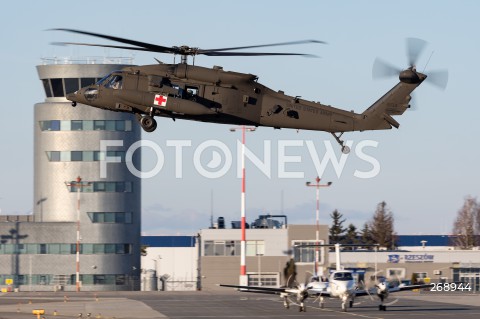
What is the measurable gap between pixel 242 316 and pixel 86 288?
54596 mm

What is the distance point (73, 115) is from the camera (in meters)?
124

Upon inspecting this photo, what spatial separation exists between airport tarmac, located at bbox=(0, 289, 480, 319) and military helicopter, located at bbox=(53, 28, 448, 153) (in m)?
22.2

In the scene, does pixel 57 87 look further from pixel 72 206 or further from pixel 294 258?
pixel 294 258

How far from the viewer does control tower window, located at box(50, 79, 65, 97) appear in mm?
122938

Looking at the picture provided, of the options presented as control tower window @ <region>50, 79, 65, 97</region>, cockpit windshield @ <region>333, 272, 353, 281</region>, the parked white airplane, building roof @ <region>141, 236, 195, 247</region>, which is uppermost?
control tower window @ <region>50, 79, 65, 97</region>

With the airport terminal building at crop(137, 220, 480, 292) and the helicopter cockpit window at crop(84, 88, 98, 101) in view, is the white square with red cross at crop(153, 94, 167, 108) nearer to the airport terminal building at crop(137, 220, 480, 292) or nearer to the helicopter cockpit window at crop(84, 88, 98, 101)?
the helicopter cockpit window at crop(84, 88, 98, 101)

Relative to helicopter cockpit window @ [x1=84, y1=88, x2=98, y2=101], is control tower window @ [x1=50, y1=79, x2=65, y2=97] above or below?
above

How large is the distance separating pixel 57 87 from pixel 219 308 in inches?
2037

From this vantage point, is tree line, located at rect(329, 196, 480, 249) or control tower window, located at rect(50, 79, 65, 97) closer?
control tower window, located at rect(50, 79, 65, 97)

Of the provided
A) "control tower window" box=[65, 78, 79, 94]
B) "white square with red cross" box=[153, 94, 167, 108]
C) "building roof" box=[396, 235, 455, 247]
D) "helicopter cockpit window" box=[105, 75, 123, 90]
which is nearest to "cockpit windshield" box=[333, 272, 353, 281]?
"helicopter cockpit window" box=[105, 75, 123, 90]

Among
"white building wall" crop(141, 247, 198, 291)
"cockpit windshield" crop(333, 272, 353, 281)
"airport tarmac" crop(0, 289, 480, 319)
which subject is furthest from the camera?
"white building wall" crop(141, 247, 198, 291)

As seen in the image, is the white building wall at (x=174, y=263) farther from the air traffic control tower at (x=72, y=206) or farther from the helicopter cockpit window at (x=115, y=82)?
the helicopter cockpit window at (x=115, y=82)

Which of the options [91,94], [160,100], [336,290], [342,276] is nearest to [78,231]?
[336,290]

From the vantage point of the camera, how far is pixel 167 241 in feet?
588
